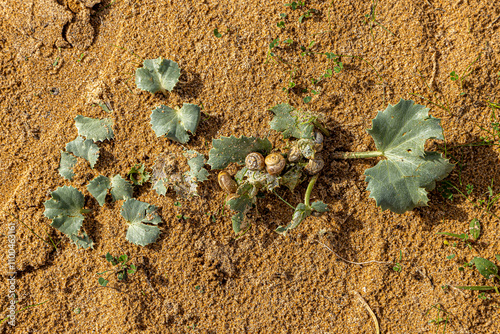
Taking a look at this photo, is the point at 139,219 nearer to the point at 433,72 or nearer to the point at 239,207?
the point at 239,207

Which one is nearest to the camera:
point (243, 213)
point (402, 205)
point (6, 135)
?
point (402, 205)

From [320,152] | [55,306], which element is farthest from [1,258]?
[320,152]

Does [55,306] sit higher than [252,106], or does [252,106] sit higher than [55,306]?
[252,106]

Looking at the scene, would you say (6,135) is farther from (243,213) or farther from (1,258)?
(243,213)

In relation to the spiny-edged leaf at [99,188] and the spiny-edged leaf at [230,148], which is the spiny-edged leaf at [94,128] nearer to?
the spiny-edged leaf at [99,188]

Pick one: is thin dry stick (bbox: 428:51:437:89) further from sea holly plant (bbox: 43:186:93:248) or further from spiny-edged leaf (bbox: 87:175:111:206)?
sea holly plant (bbox: 43:186:93:248)

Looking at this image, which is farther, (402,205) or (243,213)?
(243,213)

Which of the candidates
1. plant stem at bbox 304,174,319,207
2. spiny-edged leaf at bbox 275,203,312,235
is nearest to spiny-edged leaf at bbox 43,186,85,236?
spiny-edged leaf at bbox 275,203,312,235

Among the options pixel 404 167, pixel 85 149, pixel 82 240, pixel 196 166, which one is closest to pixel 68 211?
pixel 82 240
